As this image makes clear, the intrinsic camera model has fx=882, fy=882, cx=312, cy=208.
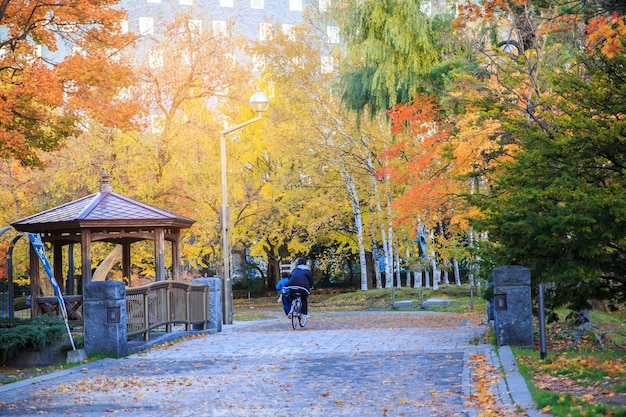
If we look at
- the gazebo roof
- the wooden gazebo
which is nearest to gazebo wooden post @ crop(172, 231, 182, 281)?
the wooden gazebo

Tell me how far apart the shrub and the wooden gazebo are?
373 centimetres

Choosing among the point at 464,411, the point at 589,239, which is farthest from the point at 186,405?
the point at 589,239

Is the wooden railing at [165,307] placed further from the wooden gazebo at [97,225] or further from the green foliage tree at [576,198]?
the green foliage tree at [576,198]

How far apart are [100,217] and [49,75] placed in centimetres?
333

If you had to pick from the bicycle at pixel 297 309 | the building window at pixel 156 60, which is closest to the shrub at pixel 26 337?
the bicycle at pixel 297 309

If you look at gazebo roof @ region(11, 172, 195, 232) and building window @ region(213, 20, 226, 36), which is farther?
building window @ region(213, 20, 226, 36)

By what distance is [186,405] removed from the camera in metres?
9.06

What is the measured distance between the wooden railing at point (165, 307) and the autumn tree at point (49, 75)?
4717mm

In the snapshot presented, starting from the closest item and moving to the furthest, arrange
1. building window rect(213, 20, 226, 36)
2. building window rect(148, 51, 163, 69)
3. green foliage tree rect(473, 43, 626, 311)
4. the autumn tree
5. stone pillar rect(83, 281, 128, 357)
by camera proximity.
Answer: green foliage tree rect(473, 43, 626, 311) → stone pillar rect(83, 281, 128, 357) → the autumn tree → building window rect(148, 51, 163, 69) → building window rect(213, 20, 226, 36)

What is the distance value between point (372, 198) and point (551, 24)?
20.9m

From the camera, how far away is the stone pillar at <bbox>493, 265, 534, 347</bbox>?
1259 centimetres

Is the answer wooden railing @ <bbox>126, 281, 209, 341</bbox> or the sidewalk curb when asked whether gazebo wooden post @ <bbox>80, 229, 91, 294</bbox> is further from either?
the sidewalk curb

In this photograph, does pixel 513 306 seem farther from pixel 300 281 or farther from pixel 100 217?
pixel 100 217

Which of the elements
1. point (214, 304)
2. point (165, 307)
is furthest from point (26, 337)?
point (214, 304)
